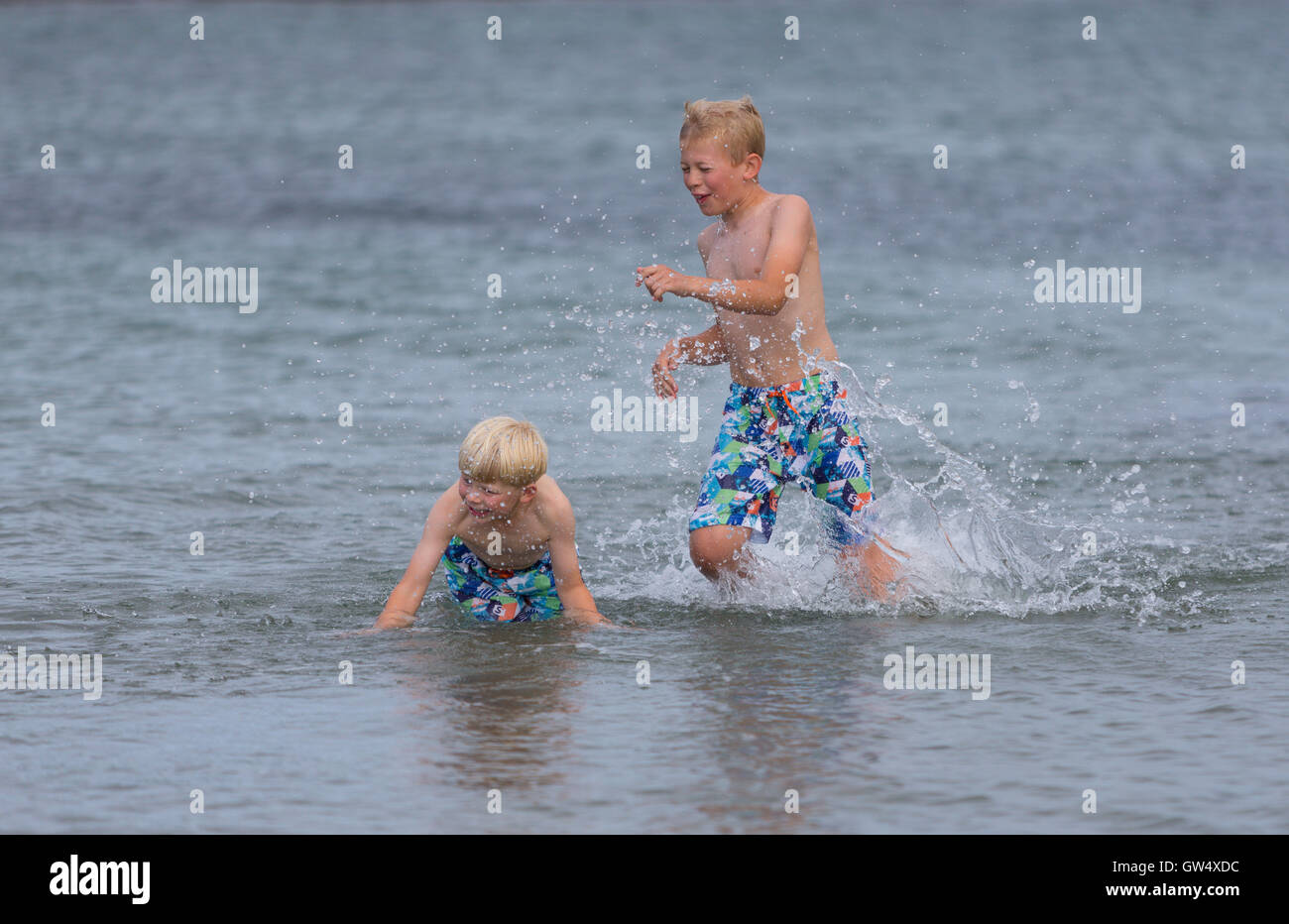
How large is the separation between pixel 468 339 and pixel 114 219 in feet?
26.5

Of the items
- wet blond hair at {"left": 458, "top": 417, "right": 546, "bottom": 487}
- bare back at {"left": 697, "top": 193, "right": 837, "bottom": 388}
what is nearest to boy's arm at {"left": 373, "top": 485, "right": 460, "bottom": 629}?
wet blond hair at {"left": 458, "top": 417, "right": 546, "bottom": 487}

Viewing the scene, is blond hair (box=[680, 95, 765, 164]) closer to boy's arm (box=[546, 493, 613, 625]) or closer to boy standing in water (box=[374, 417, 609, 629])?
boy standing in water (box=[374, 417, 609, 629])

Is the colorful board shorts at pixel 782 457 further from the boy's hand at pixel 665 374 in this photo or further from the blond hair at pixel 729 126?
the blond hair at pixel 729 126

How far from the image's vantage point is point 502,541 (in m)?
5.75

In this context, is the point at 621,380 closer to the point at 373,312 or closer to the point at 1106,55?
the point at 373,312

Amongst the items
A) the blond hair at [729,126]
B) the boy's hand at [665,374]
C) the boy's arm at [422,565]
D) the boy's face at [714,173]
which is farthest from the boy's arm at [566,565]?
the blond hair at [729,126]

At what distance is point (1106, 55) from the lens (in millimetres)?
38188

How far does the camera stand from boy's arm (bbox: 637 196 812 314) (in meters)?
5.23

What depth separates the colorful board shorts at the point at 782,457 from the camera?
588 centimetres

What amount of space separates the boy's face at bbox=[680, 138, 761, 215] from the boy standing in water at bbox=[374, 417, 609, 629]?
1029 millimetres

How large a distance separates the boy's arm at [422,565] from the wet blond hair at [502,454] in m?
0.24

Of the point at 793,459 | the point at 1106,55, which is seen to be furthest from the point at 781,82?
the point at 793,459

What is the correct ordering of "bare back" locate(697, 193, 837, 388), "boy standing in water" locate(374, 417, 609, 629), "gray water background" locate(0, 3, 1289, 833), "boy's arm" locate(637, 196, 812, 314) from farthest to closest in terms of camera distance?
"bare back" locate(697, 193, 837, 388)
"boy standing in water" locate(374, 417, 609, 629)
"boy's arm" locate(637, 196, 812, 314)
"gray water background" locate(0, 3, 1289, 833)
